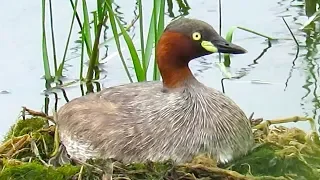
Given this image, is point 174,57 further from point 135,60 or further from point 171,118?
point 135,60

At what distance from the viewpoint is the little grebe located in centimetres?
561

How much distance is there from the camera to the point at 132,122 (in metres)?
5.69

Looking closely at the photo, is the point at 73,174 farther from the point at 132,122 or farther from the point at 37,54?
the point at 37,54

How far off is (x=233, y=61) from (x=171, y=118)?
225 cm

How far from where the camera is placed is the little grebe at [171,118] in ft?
18.4

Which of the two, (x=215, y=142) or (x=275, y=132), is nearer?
(x=215, y=142)

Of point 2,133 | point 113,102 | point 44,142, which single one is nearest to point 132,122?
point 113,102

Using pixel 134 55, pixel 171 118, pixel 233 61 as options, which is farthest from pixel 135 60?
pixel 233 61

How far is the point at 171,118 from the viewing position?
18.7 ft

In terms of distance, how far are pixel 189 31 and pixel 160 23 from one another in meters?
0.56

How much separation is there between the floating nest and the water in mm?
733

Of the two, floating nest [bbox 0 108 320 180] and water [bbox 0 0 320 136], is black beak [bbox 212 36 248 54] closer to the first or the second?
floating nest [bbox 0 108 320 180]

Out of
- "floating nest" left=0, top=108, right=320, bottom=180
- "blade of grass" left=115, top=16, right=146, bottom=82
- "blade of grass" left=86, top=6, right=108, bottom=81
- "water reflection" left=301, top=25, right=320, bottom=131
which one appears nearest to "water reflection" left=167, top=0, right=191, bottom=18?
"water reflection" left=301, top=25, right=320, bottom=131

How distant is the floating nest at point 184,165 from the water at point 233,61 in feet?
2.40
